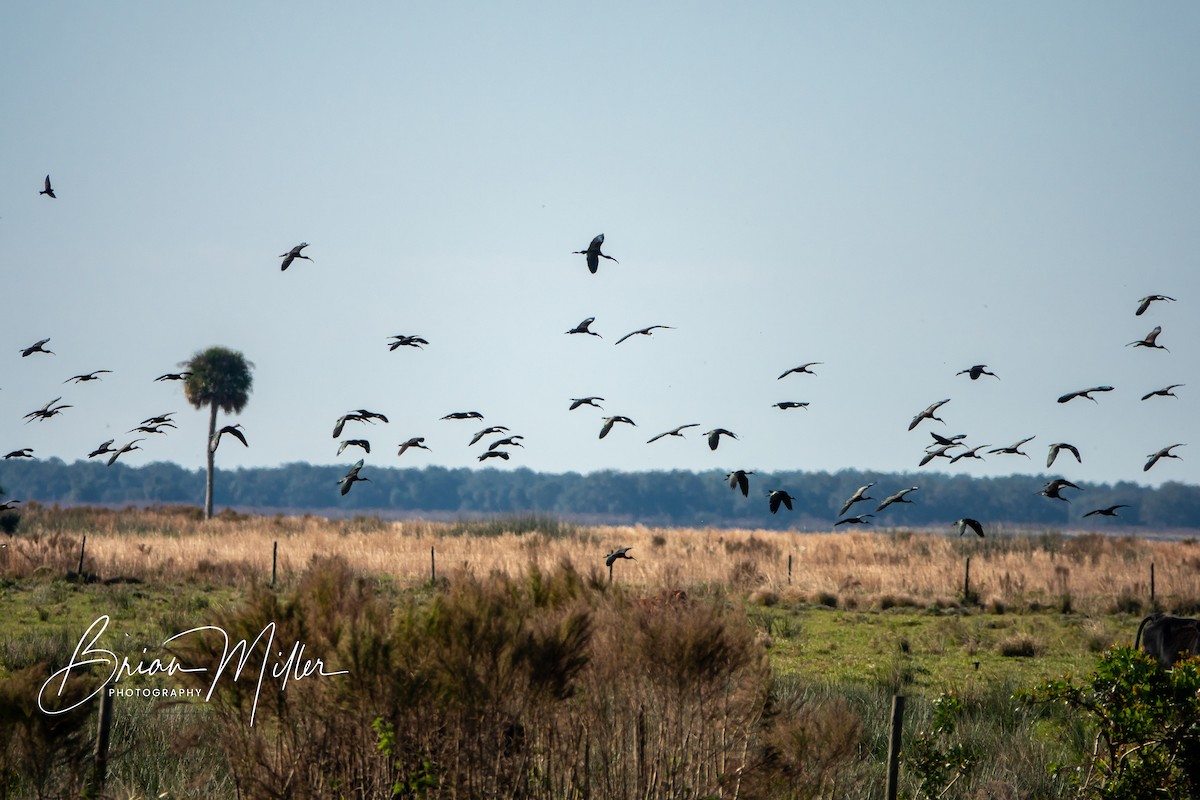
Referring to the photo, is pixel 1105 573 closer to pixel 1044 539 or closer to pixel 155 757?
pixel 1044 539

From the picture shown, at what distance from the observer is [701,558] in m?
43.8

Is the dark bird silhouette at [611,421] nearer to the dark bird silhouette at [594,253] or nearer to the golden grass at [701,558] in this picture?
the dark bird silhouette at [594,253]

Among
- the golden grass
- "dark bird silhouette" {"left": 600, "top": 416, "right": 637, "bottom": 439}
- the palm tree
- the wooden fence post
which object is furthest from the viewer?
the palm tree

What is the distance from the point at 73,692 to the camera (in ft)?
32.3

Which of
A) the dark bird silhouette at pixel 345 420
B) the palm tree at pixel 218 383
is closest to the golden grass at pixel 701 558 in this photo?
the dark bird silhouette at pixel 345 420

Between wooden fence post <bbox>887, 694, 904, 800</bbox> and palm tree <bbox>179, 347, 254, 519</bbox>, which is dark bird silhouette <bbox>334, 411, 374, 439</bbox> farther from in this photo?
palm tree <bbox>179, 347, 254, 519</bbox>

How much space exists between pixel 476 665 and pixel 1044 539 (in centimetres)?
5109

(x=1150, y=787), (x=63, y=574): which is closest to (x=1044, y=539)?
(x=63, y=574)

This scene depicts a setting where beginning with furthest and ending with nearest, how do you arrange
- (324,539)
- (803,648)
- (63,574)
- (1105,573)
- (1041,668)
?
(324,539), (1105,573), (63,574), (803,648), (1041,668)

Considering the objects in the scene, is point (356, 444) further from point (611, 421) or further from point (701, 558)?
point (701, 558)

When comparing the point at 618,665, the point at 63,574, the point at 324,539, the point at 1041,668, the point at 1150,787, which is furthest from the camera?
the point at 324,539

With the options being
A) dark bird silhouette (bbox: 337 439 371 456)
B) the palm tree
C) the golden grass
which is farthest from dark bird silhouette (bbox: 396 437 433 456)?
the palm tree

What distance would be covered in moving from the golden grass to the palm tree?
23.4 m

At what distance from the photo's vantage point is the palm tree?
82206mm
